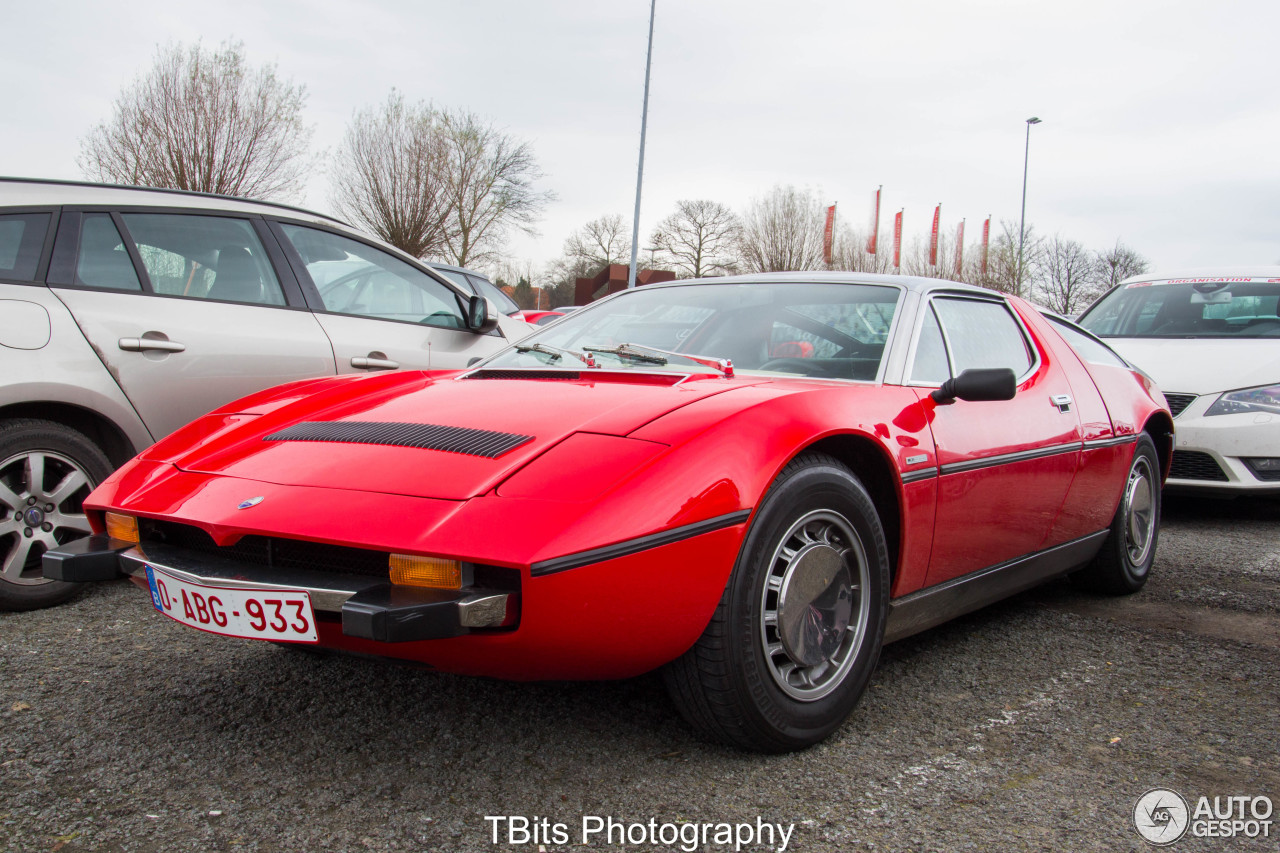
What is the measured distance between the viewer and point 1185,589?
3.92m

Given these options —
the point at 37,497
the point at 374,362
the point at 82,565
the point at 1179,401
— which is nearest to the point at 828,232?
the point at 1179,401

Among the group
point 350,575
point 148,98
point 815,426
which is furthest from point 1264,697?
point 148,98

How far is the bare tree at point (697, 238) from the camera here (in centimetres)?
4047

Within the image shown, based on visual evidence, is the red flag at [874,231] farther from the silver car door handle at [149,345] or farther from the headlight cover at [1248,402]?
the silver car door handle at [149,345]

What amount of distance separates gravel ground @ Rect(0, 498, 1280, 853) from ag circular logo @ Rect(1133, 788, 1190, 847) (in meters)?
0.03

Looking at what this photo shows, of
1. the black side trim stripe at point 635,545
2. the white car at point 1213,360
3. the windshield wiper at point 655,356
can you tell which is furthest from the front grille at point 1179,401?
the black side trim stripe at point 635,545

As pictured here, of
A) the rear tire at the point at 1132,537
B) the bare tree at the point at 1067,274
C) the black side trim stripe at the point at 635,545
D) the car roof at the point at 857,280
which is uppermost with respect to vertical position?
the bare tree at the point at 1067,274

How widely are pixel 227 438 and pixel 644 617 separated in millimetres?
1262

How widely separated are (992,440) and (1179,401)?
358cm

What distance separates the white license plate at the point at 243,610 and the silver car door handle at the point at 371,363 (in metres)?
2.16

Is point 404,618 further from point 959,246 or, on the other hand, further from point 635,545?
point 959,246

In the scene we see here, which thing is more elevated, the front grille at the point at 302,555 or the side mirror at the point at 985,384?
the side mirror at the point at 985,384

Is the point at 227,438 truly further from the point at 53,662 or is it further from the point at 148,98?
the point at 148,98

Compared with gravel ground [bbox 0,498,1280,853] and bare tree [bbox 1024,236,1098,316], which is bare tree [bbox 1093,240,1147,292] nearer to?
bare tree [bbox 1024,236,1098,316]
